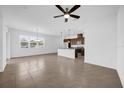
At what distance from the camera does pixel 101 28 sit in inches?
193

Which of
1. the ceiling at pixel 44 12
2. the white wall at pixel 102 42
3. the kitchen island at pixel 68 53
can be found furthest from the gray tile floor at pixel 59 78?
the kitchen island at pixel 68 53

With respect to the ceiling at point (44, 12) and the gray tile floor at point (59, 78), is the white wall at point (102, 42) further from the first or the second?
the gray tile floor at point (59, 78)

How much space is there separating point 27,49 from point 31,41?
1035mm

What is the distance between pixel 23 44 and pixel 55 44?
524 centimetres

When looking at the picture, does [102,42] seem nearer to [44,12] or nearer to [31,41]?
[44,12]

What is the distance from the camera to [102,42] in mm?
4848

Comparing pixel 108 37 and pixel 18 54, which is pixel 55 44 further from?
pixel 108 37

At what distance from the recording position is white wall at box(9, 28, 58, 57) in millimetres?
8023

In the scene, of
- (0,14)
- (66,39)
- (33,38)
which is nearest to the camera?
(0,14)

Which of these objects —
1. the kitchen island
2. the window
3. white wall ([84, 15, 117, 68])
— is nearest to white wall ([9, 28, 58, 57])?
the window

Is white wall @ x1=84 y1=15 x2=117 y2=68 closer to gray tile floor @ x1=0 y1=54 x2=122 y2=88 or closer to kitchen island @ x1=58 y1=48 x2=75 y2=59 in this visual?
gray tile floor @ x1=0 y1=54 x2=122 y2=88

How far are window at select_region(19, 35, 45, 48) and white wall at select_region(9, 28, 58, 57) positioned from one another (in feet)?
1.11

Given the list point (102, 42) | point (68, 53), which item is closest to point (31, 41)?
point (68, 53)
